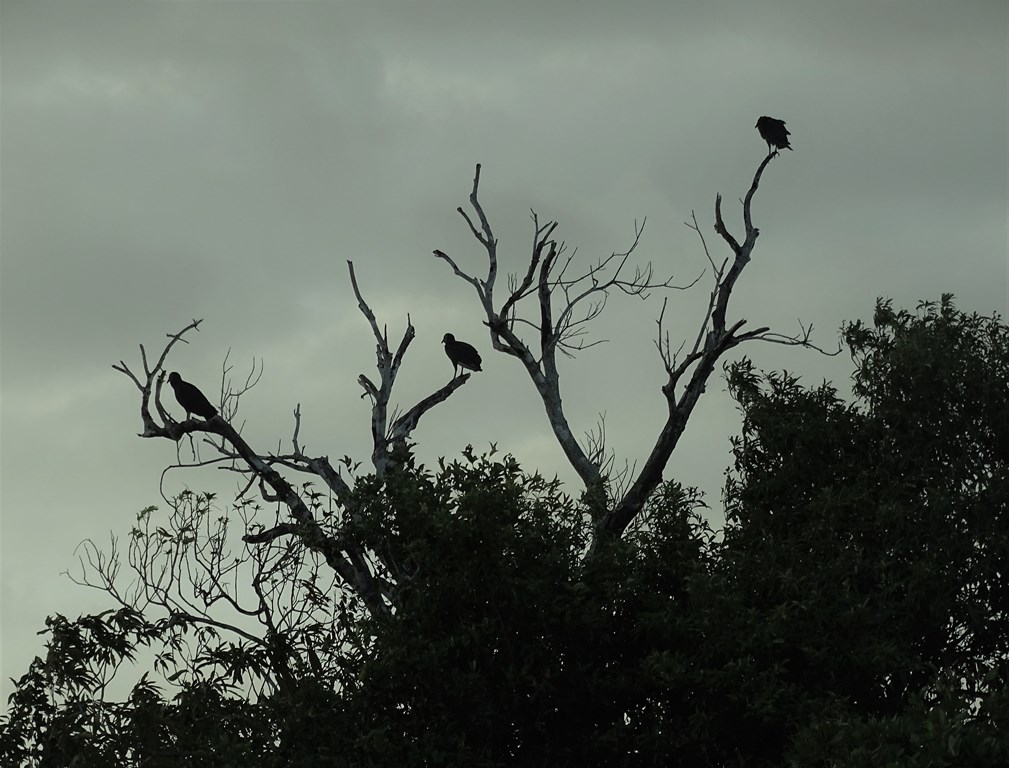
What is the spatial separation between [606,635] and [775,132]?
29.9 feet

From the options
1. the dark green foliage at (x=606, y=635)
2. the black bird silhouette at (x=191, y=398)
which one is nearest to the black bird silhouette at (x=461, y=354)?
the black bird silhouette at (x=191, y=398)

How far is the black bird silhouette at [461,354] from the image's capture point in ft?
57.6

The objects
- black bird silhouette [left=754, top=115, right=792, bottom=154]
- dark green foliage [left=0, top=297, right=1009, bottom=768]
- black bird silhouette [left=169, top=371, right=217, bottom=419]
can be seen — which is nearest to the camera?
dark green foliage [left=0, top=297, right=1009, bottom=768]

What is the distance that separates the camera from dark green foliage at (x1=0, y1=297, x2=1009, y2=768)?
10719mm

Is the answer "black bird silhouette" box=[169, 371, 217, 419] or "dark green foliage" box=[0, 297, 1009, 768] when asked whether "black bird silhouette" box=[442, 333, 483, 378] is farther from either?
"dark green foliage" box=[0, 297, 1009, 768]

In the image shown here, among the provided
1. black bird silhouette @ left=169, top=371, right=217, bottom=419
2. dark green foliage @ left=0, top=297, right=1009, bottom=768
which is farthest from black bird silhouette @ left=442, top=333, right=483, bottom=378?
dark green foliage @ left=0, top=297, right=1009, bottom=768

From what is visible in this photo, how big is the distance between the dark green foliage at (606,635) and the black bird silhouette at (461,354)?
5.71 meters

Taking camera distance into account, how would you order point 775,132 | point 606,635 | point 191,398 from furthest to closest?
point 775,132, point 191,398, point 606,635

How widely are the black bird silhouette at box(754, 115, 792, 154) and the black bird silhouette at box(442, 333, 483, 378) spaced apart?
198 inches

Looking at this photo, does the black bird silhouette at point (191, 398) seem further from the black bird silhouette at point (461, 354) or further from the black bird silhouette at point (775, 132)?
the black bird silhouette at point (775, 132)

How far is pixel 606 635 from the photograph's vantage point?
37.0ft

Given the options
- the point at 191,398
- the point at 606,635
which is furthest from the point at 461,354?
the point at 606,635

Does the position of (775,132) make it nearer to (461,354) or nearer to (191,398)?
(461,354)

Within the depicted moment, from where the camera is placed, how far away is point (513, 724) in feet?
36.7
